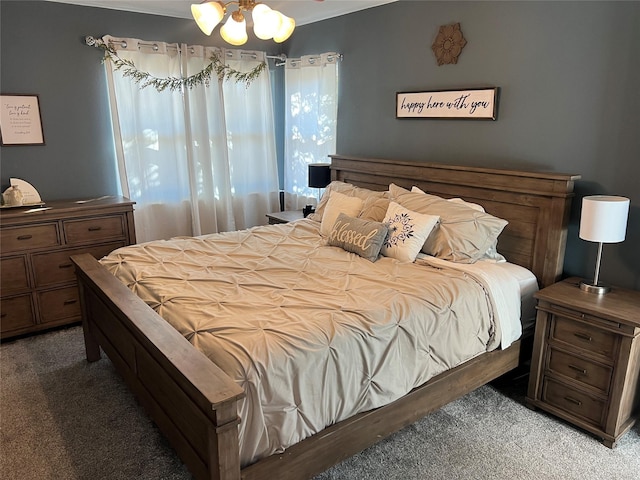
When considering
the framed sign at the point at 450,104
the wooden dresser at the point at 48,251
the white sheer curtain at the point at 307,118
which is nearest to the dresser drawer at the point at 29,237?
the wooden dresser at the point at 48,251

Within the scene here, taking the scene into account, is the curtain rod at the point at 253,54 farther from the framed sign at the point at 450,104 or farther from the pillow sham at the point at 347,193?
the pillow sham at the point at 347,193

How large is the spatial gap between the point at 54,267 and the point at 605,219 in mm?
3642

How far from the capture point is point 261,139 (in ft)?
16.1

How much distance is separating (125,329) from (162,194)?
238 cm

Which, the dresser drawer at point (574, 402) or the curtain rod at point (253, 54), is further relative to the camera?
the curtain rod at point (253, 54)

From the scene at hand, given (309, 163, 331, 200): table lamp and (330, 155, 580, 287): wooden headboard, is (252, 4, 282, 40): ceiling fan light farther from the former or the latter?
(309, 163, 331, 200): table lamp

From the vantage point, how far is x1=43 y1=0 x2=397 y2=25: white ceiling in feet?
12.4

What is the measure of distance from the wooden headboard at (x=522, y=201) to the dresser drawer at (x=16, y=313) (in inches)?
119

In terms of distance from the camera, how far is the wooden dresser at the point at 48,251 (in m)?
3.32

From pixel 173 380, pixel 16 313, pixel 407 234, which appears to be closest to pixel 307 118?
pixel 407 234

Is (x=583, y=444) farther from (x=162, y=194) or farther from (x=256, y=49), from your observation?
(x=256, y=49)

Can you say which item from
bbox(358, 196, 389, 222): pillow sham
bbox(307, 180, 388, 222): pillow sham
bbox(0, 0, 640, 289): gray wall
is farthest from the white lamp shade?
bbox(307, 180, 388, 222): pillow sham

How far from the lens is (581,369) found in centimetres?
241

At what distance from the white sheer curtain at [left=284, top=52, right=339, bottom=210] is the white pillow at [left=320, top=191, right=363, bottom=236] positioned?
1.17 meters
